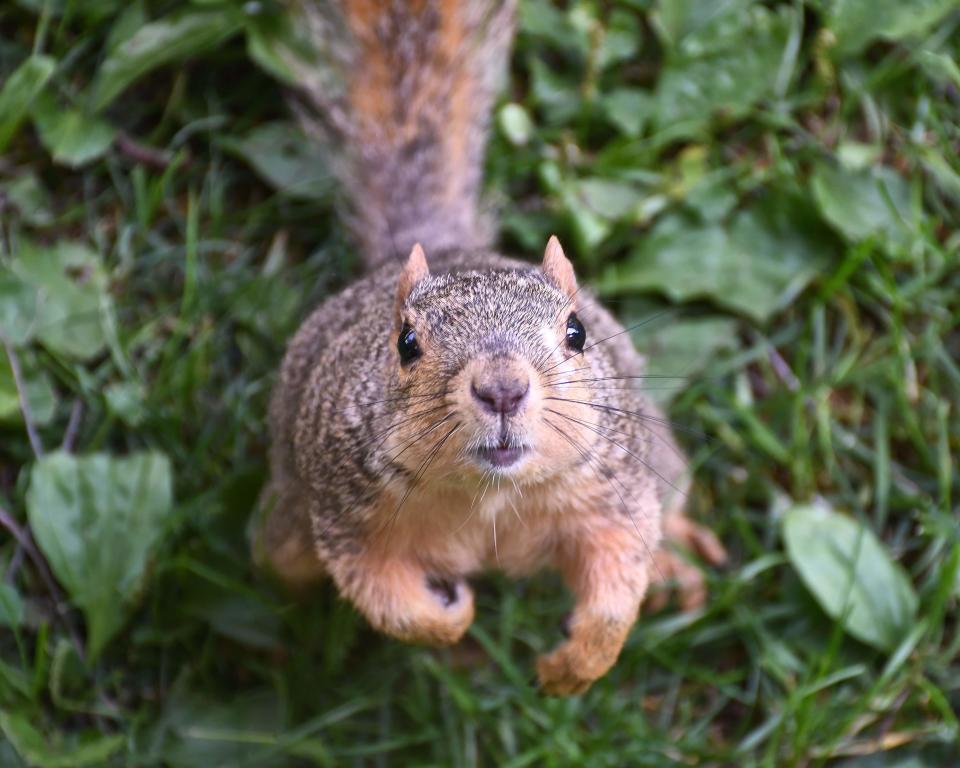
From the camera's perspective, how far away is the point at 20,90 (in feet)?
10.4

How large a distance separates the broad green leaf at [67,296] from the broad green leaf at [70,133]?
9.5 inches

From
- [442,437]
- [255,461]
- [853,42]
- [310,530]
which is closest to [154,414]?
[255,461]

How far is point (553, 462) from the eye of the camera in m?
2.09

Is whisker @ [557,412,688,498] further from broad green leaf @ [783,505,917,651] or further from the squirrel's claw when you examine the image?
broad green leaf @ [783,505,917,651]

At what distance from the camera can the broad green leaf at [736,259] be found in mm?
3328

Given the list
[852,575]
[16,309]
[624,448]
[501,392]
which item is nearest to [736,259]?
[852,575]

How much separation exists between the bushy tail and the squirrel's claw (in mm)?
904

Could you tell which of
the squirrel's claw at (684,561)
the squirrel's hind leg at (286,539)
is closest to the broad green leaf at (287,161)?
the squirrel's hind leg at (286,539)

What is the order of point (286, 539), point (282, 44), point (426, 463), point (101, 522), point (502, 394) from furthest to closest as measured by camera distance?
point (282, 44), point (101, 522), point (286, 539), point (426, 463), point (502, 394)

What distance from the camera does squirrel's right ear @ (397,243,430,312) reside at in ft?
7.39

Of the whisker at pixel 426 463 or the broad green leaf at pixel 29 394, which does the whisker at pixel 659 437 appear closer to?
the whisker at pixel 426 463

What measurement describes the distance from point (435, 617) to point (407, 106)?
4.42ft

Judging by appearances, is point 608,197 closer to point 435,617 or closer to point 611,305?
point 611,305

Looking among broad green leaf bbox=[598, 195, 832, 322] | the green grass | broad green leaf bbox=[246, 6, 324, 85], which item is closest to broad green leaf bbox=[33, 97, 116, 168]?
the green grass
